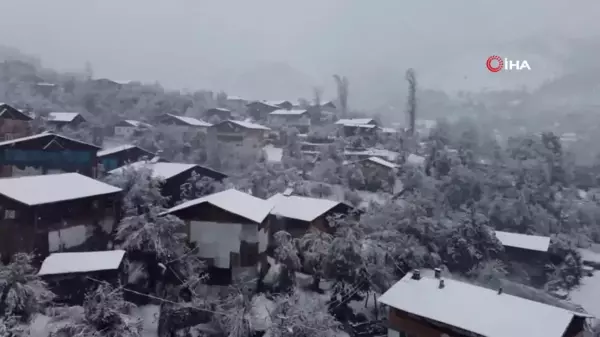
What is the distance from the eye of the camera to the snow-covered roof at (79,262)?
609 inches

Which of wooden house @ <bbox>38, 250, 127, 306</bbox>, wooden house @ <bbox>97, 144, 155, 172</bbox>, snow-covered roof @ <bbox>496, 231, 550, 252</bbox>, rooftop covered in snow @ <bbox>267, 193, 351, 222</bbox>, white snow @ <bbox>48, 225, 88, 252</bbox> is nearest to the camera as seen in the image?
wooden house @ <bbox>38, 250, 127, 306</bbox>

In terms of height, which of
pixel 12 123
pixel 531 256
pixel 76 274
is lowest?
pixel 531 256

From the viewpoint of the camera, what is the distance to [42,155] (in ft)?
79.5

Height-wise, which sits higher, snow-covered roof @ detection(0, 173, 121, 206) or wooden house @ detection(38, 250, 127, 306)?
snow-covered roof @ detection(0, 173, 121, 206)

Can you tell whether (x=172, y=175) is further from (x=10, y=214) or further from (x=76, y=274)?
(x=76, y=274)

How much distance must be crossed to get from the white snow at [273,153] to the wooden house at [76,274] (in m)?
22.9

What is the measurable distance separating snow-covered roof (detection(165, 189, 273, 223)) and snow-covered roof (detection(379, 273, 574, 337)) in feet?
20.2

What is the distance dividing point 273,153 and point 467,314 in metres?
28.7

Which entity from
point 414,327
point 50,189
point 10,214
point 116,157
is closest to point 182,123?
point 116,157

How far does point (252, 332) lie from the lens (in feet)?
50.2

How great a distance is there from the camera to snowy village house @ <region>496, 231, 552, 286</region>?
1064 inches

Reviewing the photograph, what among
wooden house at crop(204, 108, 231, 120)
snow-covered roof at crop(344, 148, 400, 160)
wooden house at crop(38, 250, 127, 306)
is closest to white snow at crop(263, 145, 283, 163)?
snow-covered roof at crop(344, 148, 400, 160)

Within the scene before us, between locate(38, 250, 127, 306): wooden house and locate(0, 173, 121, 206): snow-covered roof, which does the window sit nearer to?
locate(0, 173, 121, 206): snow-covered roof

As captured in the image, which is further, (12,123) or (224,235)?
(12,123)
